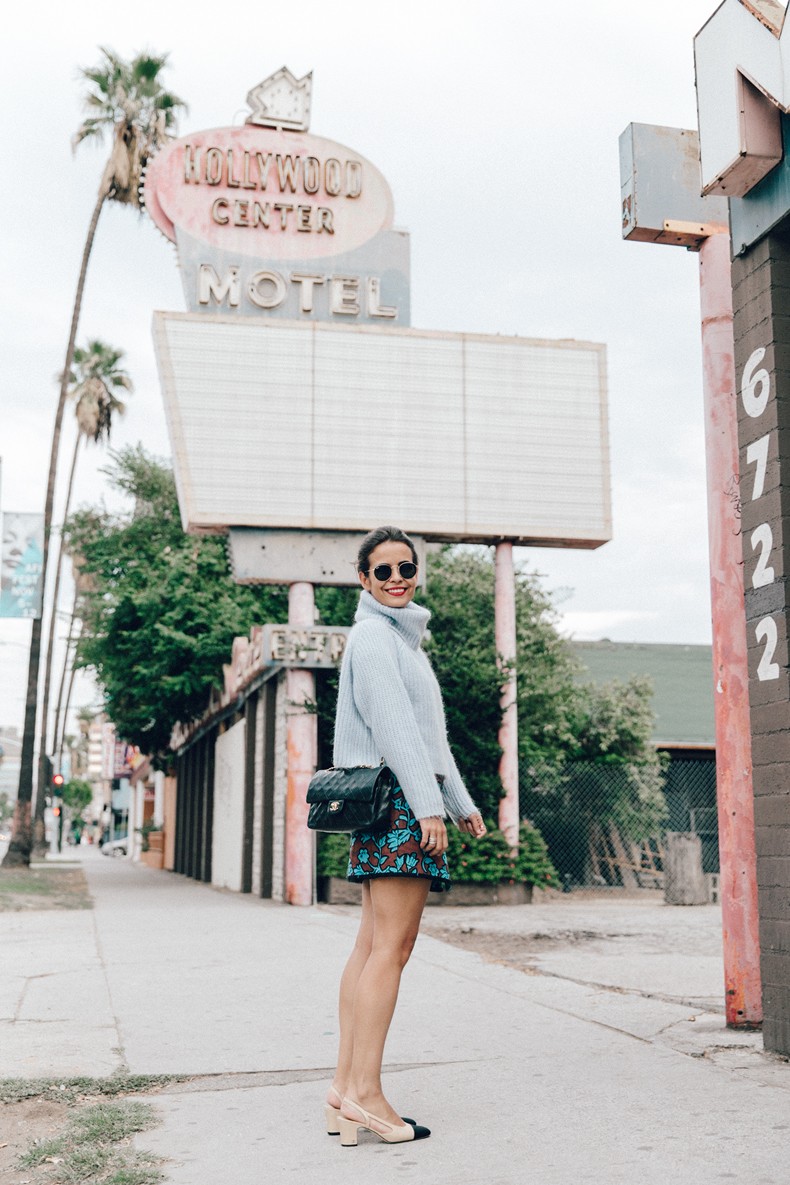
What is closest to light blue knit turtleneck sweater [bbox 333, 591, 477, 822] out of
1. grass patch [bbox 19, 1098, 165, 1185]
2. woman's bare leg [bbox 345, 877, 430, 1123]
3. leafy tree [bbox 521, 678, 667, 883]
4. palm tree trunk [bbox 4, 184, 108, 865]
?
woman's bare leg [bbox 345, 877, 430, 1123]

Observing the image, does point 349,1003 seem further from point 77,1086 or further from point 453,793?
point 77,1086

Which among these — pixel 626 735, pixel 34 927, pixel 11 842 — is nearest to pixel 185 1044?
pixel 34 927

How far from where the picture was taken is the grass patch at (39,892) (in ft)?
51.1

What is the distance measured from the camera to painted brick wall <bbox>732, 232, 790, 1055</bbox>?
4.73 metres

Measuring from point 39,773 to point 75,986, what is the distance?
3052 centimetres

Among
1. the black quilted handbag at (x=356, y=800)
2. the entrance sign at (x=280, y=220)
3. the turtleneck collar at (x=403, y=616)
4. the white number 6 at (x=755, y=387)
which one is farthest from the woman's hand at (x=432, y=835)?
the entrance sign at (x=280, y=220)

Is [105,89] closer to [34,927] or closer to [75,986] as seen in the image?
[34,927]

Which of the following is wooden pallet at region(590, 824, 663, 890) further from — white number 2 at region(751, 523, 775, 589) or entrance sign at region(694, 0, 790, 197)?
entrance sign at region(694, 0, 790, 197)

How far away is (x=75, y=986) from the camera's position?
24.4 ft

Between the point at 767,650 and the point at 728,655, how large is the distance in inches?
41.5

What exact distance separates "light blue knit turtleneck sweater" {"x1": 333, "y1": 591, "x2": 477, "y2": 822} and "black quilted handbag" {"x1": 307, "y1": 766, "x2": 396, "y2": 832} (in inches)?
1.8

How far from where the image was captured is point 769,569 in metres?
4.90

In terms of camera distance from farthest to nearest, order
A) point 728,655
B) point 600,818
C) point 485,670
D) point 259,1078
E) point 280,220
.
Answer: point 600,818
point 280,220
point 485,670
point 728,655
point 259,1078

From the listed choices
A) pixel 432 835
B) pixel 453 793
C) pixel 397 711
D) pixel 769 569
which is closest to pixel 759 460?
pixel 769 569
